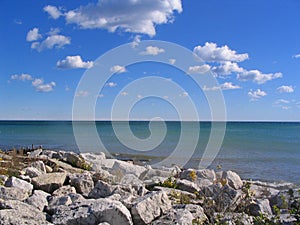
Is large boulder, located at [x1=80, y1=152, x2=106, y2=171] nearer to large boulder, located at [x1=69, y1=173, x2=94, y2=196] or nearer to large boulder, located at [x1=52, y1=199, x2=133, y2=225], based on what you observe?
large boulder, located at [x1=69, y1=173, x2=94, y2=196]

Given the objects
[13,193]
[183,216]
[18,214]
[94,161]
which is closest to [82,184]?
[13,193]

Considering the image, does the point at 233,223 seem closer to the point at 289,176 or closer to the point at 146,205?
the point at 146,205

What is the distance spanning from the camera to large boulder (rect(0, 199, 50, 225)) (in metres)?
4.86

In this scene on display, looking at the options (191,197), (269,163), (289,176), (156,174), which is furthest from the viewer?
(269,163)

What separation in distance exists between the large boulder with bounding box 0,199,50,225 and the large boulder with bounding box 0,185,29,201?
0.70 meters

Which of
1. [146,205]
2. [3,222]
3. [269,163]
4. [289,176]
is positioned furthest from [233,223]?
[269,163]

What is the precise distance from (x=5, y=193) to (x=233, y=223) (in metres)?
3.83

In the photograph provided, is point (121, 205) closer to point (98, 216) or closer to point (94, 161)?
point (98, 216)

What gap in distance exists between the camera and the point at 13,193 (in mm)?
6465

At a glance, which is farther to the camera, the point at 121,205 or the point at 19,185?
the point at 19,185

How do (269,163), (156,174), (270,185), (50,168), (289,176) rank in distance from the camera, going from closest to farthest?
1. (50,168)
2. (156,174)
3. (270,185)
4. (289,176)
5. (269,163)

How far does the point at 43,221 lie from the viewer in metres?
5.07

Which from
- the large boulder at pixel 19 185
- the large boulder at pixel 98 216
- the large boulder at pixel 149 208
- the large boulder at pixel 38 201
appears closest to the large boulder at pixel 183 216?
the large boulder at pixel 149 208

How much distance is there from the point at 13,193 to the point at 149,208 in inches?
98.6
